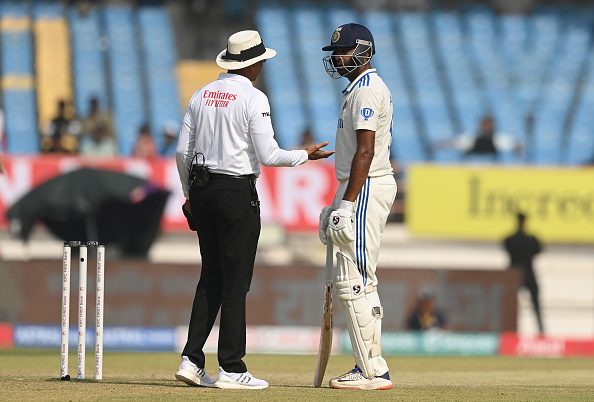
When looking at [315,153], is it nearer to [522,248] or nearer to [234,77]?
[234,77]

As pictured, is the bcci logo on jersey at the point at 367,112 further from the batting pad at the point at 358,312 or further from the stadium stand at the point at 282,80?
the stadium stand at the point at 282,80

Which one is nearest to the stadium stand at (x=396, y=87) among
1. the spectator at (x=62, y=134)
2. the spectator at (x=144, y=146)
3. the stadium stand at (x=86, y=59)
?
the spectator at (x=144, y=146)

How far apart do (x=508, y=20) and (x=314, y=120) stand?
6934mm

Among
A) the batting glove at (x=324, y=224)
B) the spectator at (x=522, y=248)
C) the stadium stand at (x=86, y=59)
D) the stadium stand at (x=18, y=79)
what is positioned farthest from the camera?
the stadium stand at (x=86, y=59)

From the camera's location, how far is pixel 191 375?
267 inches

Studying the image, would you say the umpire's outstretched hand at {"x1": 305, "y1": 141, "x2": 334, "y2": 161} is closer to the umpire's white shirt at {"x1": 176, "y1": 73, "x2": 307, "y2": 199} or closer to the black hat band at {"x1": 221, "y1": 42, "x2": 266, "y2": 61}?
the umpire's white shirt at {"x1": 176, "y1": 73, "x2": 307, "y2": 199}

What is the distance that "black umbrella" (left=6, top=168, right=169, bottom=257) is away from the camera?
1585 cm

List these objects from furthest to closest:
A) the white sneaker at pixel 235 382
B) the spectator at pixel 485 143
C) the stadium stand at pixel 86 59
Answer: the stadium stand at pixel 86 59, the spectator at pixel 485 143, the white sneaker at pixel 235 382

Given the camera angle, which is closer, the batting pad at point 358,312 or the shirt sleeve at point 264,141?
the shirt sleeve at point 264,141

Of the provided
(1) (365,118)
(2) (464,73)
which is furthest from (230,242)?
(2) (464,73)

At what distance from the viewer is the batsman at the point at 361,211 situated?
22.1 feet

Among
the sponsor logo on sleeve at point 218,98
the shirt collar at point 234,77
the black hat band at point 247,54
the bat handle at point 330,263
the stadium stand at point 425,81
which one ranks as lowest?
the bat handle at point 330,263

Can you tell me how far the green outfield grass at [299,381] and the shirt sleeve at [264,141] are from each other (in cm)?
137

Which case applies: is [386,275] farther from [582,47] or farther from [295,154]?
[582,47]
